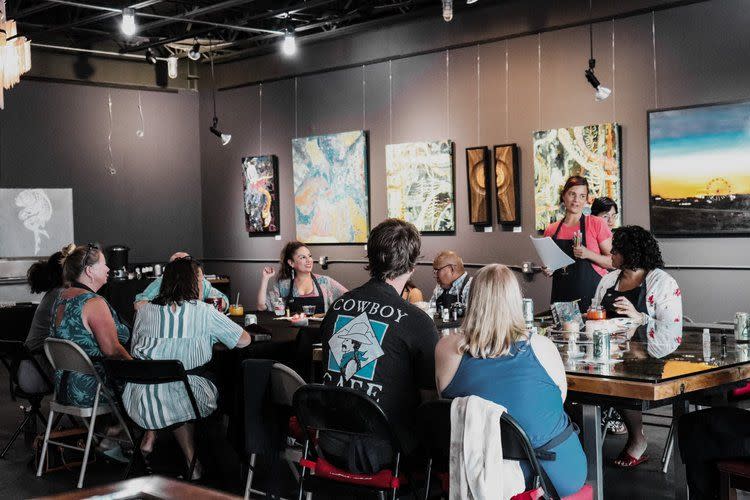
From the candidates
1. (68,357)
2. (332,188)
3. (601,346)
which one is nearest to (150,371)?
(68,357)

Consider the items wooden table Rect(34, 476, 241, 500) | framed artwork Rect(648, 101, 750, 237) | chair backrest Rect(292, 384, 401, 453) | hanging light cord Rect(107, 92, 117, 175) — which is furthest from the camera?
hanging light cord Rect(107, 92, 117, 175)

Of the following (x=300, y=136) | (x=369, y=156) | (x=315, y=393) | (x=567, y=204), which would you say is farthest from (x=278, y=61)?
(x=315, y=393)

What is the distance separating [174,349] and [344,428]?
1880 mm

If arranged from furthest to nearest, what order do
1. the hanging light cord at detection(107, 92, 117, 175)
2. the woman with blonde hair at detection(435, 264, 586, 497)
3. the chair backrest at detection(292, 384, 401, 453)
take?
the hanging light cord at detection(107, 92, 117, 175) < the chair backrest at detection(292, 384, 401, 453) < the woman with blonde hair at detection(435, 264, 586, 497)

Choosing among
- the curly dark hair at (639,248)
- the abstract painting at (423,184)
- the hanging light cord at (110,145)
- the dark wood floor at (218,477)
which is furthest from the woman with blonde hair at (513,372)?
the hanging light cord at (110,145)

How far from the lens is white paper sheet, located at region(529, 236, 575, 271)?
637cm

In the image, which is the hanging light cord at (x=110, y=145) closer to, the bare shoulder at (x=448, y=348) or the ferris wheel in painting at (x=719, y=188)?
the ferris wheel in painting at (x=719, y=188)

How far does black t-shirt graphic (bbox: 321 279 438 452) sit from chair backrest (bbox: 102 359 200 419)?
1240 mm

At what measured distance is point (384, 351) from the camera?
353 centimetres

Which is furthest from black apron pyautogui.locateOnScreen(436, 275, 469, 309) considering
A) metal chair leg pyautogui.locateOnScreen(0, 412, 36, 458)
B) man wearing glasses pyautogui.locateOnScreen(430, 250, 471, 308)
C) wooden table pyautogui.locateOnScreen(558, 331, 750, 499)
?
metal chair leg pyautogui.locateOnScreen(0, 412, 36, 458)

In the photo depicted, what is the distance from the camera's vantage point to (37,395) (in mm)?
5988

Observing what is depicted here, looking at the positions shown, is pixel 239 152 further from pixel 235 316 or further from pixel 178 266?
pixel 178 266

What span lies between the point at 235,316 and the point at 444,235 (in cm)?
360

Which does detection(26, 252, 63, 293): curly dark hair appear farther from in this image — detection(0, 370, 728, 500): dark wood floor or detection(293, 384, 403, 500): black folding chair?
detection(293, 384, 403, 500): black folding chair
